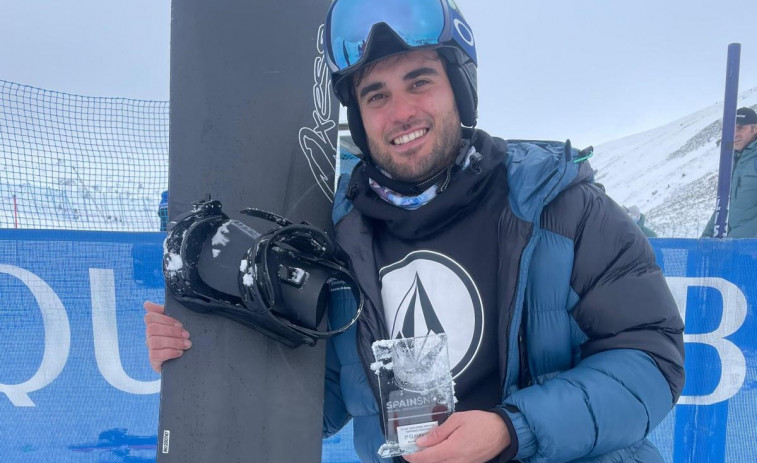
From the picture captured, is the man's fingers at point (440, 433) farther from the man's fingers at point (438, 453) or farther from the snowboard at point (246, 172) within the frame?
the snowboard at point (246, 172)

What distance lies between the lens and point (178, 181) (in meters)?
1.59

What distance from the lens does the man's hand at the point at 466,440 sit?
3.20ft

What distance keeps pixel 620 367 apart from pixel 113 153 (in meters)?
3.14

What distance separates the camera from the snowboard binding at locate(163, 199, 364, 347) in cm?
126

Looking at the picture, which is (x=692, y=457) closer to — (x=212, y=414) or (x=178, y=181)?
(x=212, y=414)

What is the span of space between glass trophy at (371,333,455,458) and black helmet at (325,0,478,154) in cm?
62

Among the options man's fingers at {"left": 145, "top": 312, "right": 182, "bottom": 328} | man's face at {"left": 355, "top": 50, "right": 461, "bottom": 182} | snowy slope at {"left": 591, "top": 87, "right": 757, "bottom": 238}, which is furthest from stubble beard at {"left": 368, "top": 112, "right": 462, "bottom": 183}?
snowy slope at {"left": 591, "top": 87, "right": 757, "bottom": 238}

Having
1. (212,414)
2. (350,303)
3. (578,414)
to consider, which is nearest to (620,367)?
(578,414)

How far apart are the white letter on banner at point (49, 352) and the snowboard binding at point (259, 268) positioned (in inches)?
59.6

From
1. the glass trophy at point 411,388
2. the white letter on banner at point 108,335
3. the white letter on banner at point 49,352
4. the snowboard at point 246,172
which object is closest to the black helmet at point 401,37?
the snowboard at point 246,172

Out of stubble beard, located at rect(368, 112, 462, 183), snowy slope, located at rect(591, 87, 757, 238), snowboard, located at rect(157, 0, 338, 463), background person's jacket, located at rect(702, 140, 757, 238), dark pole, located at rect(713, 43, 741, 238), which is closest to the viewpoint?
stubble beard, located at rect(368, 112, 462, 183)

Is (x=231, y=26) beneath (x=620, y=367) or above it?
above

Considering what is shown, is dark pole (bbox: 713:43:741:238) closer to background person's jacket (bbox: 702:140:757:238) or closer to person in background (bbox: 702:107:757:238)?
person in background (bbox: 702:107:757:238)

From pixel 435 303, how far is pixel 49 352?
7.08ft
